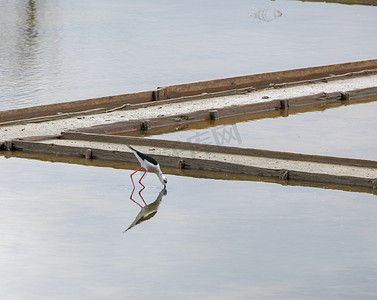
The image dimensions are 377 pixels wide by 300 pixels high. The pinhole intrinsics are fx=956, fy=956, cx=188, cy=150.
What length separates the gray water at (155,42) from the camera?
25219 mm

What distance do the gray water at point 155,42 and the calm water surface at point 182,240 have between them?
7641mm

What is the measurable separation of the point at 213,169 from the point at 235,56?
1495 cm

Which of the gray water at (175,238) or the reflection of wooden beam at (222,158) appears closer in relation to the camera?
the gray water at (175,238)

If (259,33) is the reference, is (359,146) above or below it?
below

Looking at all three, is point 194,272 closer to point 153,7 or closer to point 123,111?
point 123,111

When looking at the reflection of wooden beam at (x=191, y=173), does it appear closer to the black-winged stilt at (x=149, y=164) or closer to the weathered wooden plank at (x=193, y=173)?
the weathered wooden plank at (x=193, y=173)

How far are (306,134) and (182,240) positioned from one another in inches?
267

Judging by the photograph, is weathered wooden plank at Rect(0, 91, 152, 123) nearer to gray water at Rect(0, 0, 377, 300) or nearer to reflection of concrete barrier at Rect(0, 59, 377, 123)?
reflection of concrete barrier at Rect(0, 59, 377, 123)

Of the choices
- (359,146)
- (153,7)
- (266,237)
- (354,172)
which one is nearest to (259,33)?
(153,7)

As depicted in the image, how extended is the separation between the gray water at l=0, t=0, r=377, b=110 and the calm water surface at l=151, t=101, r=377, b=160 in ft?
16.8

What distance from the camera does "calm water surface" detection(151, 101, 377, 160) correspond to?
17172mm

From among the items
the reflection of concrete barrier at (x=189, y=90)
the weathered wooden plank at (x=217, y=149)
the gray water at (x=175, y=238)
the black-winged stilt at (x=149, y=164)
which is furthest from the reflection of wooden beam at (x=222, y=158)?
the reflection of concrete barrier at (x=189, y=90)

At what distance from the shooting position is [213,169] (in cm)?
1527

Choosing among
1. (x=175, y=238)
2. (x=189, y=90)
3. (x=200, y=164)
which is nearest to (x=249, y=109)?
(x=189, y=90)
